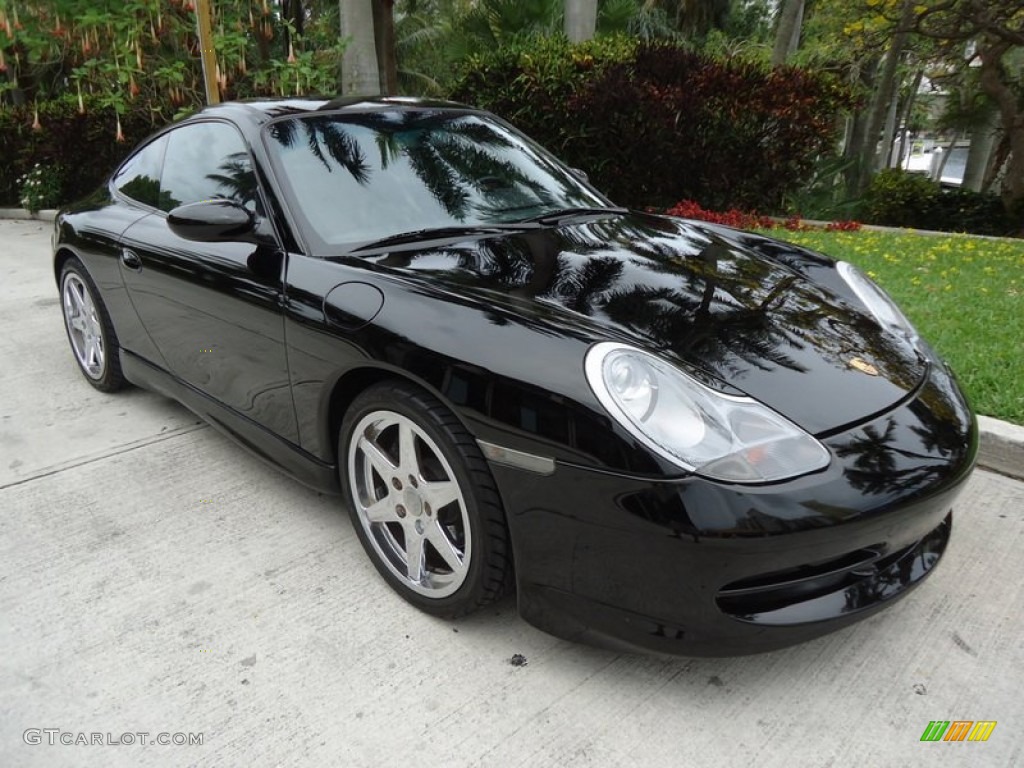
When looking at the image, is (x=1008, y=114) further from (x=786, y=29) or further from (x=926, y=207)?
(x=786, y=29)

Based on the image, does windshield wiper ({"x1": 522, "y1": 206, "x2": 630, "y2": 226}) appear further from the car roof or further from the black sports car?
the car roof

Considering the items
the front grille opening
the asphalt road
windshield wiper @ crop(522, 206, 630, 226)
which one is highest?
windshield wiper @ crop(522, 206, 630, 226)

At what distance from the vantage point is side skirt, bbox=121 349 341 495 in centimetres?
252

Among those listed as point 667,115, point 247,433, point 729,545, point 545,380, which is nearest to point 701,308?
point 545,380

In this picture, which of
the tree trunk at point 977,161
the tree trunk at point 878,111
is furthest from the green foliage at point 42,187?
the tree trunk at point 977,161

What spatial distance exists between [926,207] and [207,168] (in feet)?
30.6

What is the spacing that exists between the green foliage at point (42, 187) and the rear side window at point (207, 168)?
9.36 meters

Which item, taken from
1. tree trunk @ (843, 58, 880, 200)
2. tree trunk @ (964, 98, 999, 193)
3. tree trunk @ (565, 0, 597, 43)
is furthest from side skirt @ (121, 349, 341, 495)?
tree trunk @ (964, 98, 999, 193)

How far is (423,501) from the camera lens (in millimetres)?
2154

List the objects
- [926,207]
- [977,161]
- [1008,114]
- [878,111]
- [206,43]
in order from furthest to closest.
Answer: [977,161] → [878,111] → [1008,114] → [926,207] → [206,43]

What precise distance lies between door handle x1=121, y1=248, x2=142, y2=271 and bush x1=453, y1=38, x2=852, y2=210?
17.7 ft

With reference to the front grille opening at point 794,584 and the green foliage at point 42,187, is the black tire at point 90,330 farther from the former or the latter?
the green foliage at point 42,187

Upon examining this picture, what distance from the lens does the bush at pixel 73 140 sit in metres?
10.5

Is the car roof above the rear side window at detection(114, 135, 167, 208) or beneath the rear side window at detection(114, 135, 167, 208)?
above
